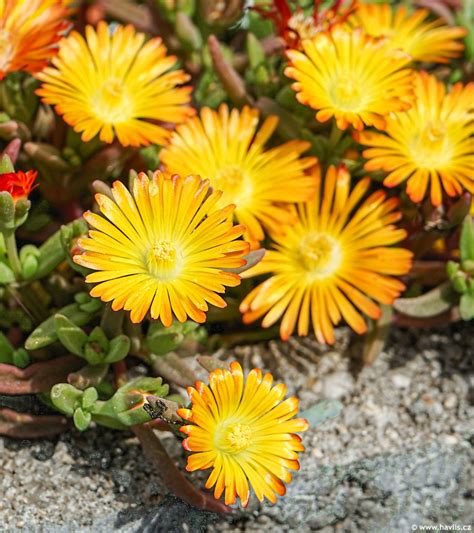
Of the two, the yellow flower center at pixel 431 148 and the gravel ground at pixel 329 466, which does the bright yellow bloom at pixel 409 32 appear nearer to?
the yellow flower center at pixel 431 148

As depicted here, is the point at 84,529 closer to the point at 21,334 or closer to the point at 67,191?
the point at 21,334

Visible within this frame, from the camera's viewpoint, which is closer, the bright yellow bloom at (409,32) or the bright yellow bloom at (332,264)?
the bright yellow bloom at (332,264)

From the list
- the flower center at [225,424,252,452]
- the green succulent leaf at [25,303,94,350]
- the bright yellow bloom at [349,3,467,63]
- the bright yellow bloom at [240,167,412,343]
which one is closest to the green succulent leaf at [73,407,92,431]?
the green succulent leaf at [25,303,94,350]

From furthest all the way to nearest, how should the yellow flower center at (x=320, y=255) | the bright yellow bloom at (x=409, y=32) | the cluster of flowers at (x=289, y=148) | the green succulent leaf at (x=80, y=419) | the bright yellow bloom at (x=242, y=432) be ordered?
1. the bright yellow bloom at (x=409, y=32)
2. the yellow flower center at (x=320, y=255)
3. the cluster of flowers at (x=289, y=148)
4. the green succulent leaf at (x=80, y=419)
5. the bright yellow bloom at (x=242, y=432)

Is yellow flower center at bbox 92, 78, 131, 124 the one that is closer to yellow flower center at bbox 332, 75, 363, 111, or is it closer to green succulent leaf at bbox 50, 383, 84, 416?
yellow flower center at bbox 332, 75, 363, 111

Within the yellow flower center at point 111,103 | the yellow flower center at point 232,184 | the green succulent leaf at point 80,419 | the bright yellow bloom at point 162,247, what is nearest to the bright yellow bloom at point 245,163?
the yellow flower center at point 232,184

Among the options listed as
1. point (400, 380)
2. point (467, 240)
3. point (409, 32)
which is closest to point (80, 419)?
point (400, 380)

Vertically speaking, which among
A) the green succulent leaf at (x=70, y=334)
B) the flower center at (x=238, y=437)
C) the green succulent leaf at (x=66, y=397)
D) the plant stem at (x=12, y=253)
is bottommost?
the green succulent leaf at (x=66, y=397)
